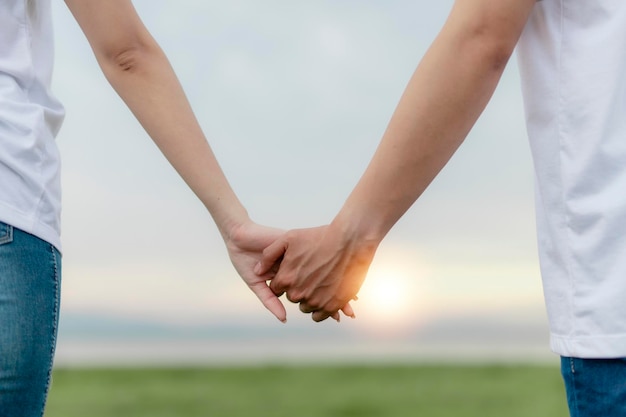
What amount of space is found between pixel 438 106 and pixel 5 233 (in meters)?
0.88

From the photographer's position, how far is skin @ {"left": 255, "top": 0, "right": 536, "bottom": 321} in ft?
5.26

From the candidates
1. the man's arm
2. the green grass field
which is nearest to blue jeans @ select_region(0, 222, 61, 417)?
the man's arm

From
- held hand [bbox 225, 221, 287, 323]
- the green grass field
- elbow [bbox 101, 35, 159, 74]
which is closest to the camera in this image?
elbow [bbox 101, 35, 159, 74]

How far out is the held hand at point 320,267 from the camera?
7.15ft

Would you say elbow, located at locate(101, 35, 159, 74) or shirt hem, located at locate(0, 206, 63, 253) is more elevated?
elbow, located at locate(101, 35, 159, 74)

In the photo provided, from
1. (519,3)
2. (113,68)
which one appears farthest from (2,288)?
(519,3)

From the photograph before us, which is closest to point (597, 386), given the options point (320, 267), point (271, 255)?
point (320, 267)

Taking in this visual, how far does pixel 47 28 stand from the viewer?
1.86m

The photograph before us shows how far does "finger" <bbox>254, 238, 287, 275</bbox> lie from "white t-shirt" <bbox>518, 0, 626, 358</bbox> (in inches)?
40.1

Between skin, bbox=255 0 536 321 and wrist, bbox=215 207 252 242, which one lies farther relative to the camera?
wrist, bbox=215 207 252 242

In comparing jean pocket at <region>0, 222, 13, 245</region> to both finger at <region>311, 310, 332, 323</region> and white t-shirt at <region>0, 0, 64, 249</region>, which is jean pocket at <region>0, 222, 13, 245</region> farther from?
finger at <region>311, 310, 332, 323</region>

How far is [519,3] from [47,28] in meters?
1.01

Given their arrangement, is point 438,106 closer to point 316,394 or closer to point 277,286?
point 277,286

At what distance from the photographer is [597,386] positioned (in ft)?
4.88
